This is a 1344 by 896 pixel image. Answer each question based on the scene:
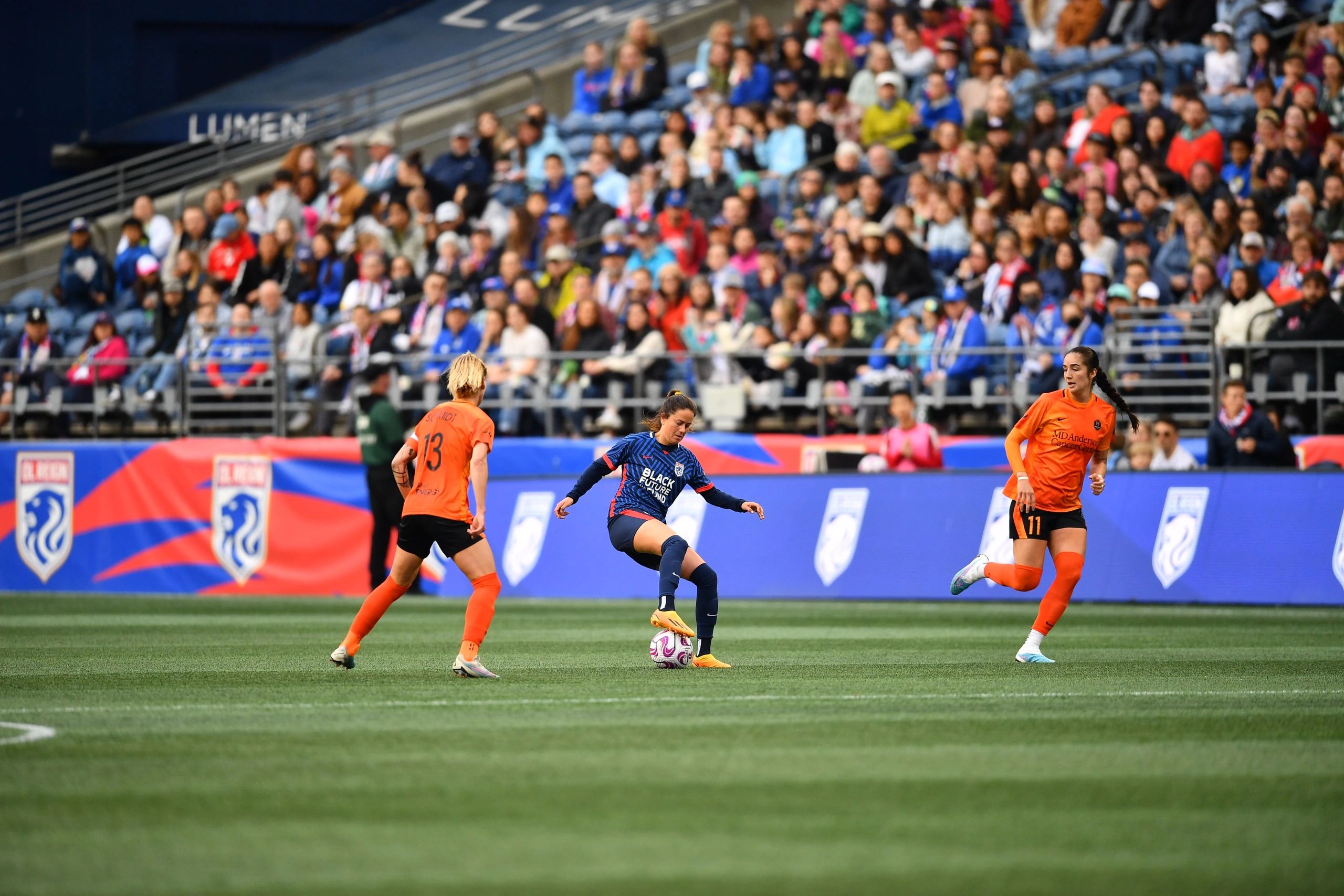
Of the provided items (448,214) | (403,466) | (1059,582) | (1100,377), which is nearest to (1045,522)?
(1059,582)

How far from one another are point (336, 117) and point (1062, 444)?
80.0 ft

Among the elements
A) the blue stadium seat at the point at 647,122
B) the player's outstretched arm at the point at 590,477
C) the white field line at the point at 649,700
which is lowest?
the white field line at the point at 649,700

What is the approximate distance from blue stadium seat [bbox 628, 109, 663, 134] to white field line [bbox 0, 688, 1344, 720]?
1948cm

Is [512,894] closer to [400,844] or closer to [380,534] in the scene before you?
[400,844]

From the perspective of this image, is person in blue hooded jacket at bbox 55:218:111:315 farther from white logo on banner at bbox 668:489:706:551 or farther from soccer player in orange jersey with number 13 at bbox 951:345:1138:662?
soccer player in orange jersey with number 13 at bbox 951:345:1138:662

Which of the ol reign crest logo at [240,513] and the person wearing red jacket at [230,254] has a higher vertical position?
the person wearing red jacket at [230,254]

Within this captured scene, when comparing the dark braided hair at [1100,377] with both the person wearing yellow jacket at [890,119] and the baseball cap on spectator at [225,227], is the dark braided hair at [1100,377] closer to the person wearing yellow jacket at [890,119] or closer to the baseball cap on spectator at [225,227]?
the person wearing yellow jacket at [890,119]

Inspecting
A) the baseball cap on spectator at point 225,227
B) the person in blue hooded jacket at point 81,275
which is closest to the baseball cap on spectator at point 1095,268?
the baseball cap on spectator at point 225,227

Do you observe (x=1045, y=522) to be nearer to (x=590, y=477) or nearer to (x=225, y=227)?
(x=590, y=477)

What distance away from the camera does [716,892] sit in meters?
5.44

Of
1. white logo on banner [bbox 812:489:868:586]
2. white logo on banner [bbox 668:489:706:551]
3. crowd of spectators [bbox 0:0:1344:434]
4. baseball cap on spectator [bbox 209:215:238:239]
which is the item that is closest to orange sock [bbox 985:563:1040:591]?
white logo on banner [bbox 812:489:868:586]

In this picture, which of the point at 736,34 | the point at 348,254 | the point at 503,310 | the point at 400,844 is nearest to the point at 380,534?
the point at 503,310

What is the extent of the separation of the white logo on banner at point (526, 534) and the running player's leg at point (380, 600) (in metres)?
9.56

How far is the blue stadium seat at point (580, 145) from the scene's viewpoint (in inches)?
1169
